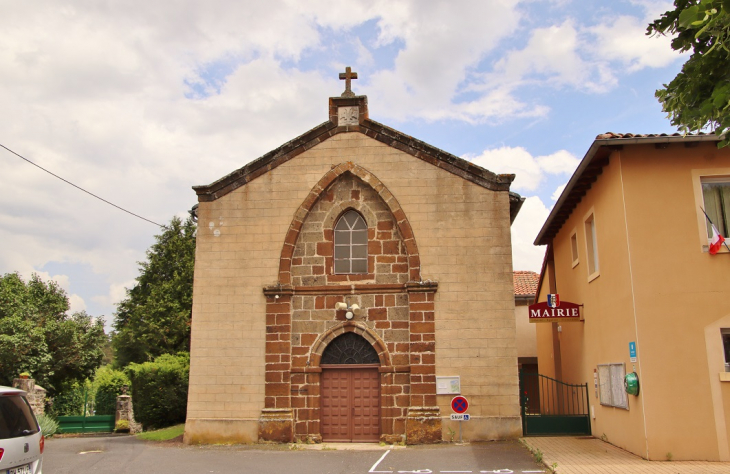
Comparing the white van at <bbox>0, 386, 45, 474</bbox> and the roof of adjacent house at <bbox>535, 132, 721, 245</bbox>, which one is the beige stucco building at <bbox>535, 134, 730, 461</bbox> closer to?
the roof of adjacent house at <bbox>535, 132, 721, 245</bbox>

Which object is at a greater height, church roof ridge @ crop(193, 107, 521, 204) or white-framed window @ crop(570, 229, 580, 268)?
church roof ridge @ crop(193, 107, 521, 204)

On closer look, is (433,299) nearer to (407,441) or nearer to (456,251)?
(456,251)

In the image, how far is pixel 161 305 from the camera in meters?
35.3

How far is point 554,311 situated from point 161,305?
83.9 ft

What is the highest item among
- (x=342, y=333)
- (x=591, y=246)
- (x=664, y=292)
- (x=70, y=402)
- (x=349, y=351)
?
(x=591, y=246)

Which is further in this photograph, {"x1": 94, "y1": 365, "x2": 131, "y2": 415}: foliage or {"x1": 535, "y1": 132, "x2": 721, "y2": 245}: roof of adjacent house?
{"x1": 94, "y1": 365, "x2": 131, "y2": 415}: foliage

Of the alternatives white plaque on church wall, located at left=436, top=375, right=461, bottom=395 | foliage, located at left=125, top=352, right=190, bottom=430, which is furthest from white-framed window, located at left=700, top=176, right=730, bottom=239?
foliage, located at left=125, top=352, right=190, bottom=430

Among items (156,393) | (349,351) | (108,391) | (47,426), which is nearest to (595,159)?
(349,351)

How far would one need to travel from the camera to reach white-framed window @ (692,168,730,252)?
11391 millimetres

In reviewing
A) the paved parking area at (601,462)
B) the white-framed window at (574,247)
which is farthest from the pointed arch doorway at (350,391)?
the white-framed window at (574,247)

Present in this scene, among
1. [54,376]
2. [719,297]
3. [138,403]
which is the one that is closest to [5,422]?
[719,297]

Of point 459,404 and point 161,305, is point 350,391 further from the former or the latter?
point 161,305

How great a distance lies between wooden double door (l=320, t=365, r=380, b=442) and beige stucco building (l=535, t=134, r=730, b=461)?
199 inches

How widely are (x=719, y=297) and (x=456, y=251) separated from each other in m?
5.77
